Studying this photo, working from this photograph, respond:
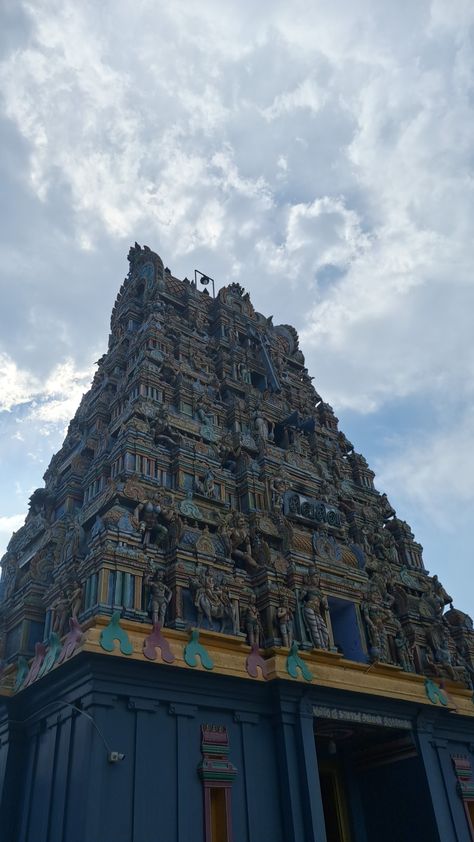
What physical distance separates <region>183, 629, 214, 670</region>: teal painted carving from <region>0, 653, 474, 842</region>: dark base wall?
276 mm

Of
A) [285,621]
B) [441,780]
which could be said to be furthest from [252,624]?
[441,780]

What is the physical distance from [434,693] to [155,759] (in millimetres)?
9814

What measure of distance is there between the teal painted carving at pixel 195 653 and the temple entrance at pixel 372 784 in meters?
4.21

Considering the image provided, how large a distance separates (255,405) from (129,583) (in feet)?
42.6

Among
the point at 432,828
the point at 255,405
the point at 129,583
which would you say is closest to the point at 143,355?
the point at 255,405

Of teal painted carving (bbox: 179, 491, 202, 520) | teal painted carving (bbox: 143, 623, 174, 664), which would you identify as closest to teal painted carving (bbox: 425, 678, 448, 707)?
teal painted carving (bbox: 179, 491, 202, 520)

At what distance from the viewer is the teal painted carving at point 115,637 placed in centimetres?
1582

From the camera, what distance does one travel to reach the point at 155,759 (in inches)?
619

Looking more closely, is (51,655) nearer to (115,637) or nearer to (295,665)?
(115,637)

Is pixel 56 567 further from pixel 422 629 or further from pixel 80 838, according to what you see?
pixel 422 629

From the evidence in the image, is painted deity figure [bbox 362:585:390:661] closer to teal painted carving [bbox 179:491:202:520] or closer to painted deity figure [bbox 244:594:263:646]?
painted deity figure [bbox 244:594:263:646]

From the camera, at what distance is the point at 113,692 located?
15.7m

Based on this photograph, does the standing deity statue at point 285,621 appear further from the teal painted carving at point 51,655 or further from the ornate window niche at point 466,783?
the teal painted carving at point 51,655

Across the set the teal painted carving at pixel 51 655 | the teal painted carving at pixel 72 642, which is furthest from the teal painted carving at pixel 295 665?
the teal painted carving at pixel 51 655
